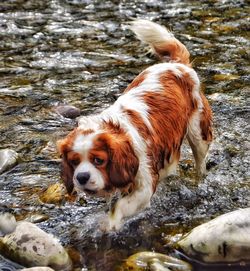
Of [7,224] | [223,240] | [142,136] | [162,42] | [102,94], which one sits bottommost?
[102,94]

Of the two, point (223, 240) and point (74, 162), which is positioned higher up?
point (74, 162)

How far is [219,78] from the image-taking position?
24.2 feet

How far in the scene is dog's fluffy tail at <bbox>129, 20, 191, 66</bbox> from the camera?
553cm

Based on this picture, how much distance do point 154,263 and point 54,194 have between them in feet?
4.15

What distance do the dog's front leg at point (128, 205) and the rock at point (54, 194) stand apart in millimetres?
585

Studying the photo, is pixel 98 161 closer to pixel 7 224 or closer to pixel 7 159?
pixel 7 224

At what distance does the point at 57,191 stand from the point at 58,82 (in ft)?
8.51

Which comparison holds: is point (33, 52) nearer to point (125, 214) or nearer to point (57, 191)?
point (57, 191)

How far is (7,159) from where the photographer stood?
5594 millimetres

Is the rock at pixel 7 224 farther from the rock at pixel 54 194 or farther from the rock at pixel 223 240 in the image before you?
the rock at pixel 223 240

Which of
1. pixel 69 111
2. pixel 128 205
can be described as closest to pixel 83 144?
pixel 128 205

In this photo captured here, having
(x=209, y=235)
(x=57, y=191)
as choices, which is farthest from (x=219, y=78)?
(x=209, y=235)

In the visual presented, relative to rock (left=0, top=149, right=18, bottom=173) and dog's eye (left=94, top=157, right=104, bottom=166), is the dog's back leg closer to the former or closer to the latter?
dog's eye (left=94, top=157, right=104, bottom=166)

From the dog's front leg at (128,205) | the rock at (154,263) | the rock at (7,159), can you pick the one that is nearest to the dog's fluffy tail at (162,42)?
the dog's front leg at (128,205)
